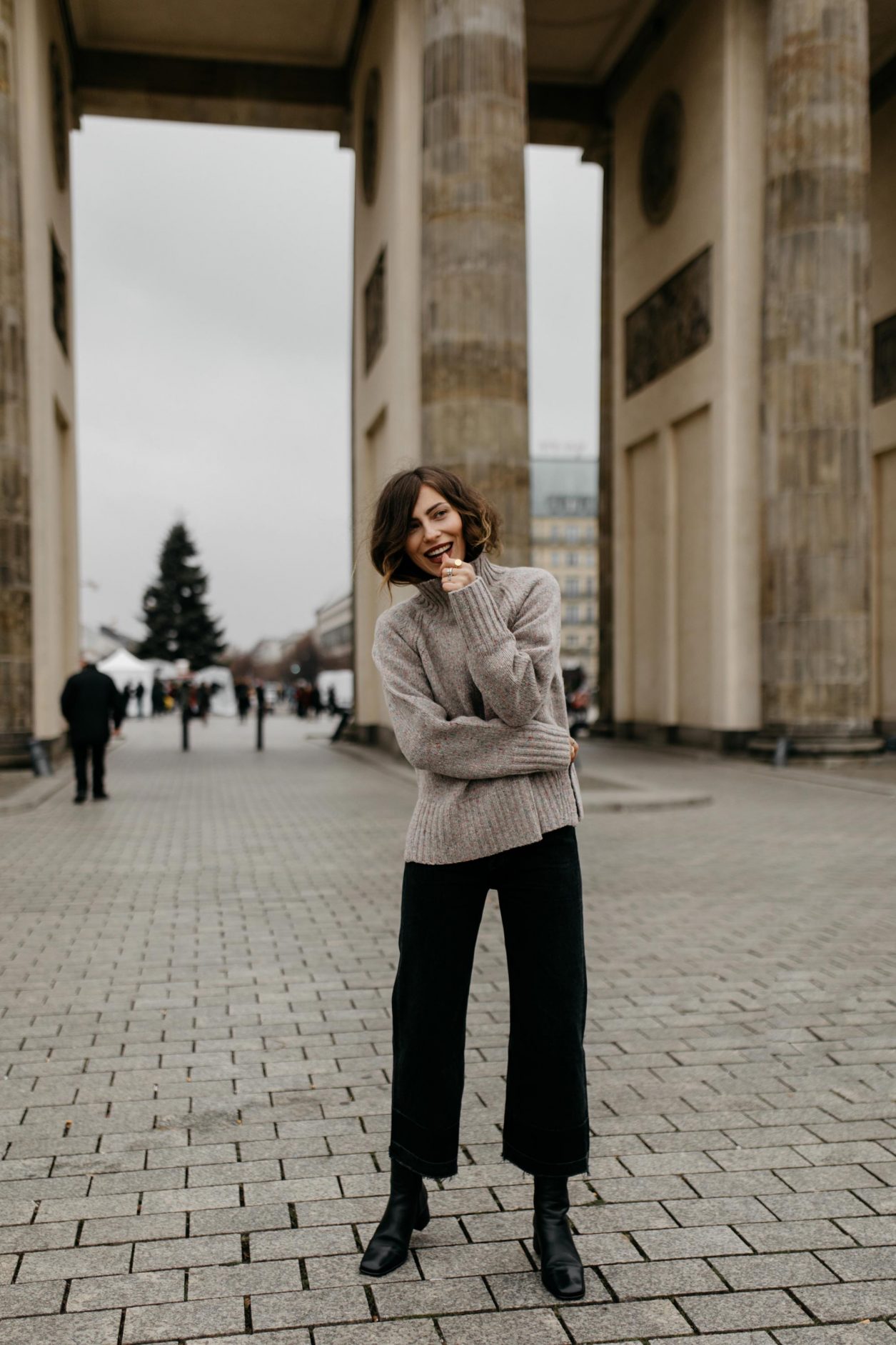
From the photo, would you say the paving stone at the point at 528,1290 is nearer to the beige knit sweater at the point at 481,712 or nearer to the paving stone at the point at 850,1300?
the paving stone at the point at 850,1300

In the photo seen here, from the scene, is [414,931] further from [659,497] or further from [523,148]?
[659,497]

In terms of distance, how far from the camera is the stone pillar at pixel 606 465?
89.6ft

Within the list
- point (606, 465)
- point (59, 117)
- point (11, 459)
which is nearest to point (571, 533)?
point (606, 465)

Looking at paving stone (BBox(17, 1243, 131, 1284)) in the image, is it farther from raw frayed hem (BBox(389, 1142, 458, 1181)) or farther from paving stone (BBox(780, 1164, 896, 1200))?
paving stone (BBox(780, 1164, 896, 1200))

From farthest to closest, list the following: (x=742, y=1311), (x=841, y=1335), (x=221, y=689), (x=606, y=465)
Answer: (x=221, y=689), (x=606, y=465), (x=742, y=1311), (x=841, y=1335)

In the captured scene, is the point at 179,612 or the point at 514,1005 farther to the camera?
the point at 179,612

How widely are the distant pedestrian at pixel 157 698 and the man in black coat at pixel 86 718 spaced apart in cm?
3599

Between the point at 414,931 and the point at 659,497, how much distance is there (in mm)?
22196

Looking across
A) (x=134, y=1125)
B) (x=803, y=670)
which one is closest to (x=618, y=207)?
(x=803, y=670)

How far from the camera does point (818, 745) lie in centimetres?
1973

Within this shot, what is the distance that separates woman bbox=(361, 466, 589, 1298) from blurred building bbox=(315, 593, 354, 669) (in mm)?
95738

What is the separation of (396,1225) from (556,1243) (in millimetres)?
392

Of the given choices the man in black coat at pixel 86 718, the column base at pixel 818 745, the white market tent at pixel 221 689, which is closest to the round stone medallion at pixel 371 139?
the column base at pixel 818 745

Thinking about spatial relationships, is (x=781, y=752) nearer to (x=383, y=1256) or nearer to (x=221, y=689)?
(x=383, y=1256)
